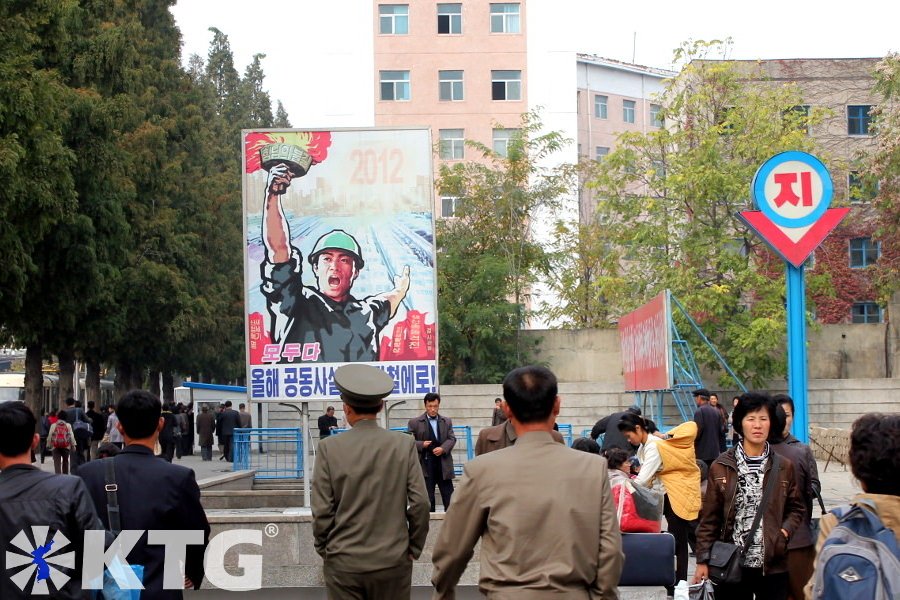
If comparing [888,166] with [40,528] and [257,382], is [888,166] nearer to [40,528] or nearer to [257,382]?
[257,382]

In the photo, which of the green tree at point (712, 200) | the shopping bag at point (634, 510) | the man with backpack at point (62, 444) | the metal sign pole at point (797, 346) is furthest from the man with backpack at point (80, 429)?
the shopping bag at point (634, 510)

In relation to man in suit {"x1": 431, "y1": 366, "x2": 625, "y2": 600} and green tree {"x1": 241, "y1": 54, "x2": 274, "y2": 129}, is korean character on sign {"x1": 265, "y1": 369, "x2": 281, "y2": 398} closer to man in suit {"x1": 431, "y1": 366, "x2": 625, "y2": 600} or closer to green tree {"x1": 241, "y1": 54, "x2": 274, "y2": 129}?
man in suit {"x1": 431, "y1": 366, "x2": 625, "y2": 600}

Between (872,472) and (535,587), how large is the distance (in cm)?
122

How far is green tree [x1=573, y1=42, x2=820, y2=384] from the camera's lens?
32.4 meters

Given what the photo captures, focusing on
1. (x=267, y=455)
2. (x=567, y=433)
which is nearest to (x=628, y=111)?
(x=567, y=433)

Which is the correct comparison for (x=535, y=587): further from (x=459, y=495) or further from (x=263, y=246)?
(x=263, y=246)

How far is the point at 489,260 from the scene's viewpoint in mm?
38000

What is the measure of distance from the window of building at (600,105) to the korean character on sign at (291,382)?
57073 mm

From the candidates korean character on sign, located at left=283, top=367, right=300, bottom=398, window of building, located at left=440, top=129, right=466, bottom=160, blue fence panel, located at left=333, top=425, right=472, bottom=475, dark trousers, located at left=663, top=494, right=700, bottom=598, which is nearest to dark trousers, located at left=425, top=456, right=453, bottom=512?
korean character on sign, located at left=283, top=367, right=300, bottom=398

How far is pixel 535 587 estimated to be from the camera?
14.3 feet

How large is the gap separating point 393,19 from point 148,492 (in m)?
52.5

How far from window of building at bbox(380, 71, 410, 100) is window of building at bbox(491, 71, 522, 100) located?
395cm

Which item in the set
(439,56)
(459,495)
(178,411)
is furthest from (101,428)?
(439,56)
